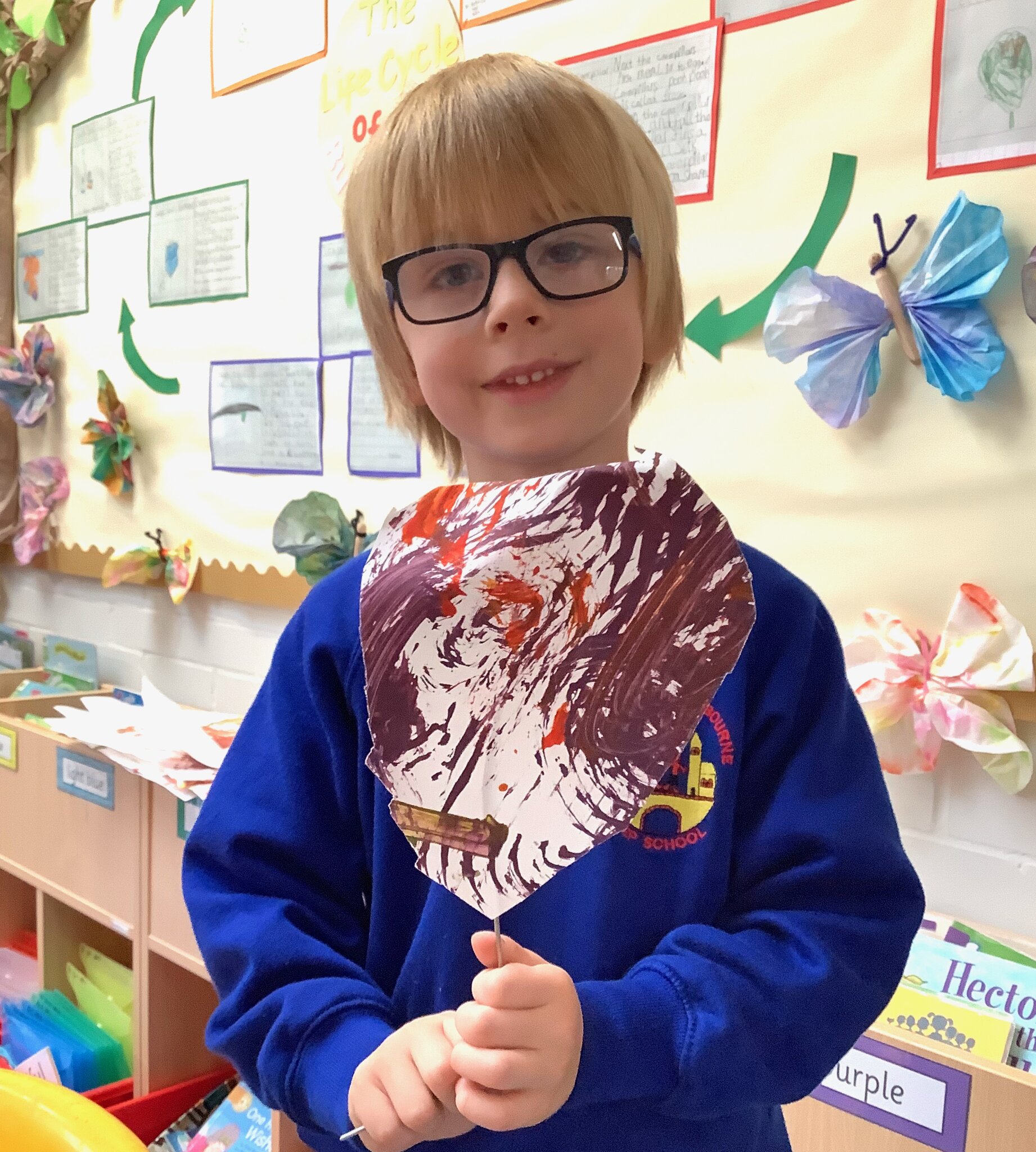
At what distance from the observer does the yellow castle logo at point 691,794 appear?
0.59 meters

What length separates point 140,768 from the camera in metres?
1.42

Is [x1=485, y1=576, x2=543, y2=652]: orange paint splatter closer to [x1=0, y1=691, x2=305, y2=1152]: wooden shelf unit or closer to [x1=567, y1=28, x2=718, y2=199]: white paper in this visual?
[x1=567, y1=28, x2=718, y2=199]: white paper

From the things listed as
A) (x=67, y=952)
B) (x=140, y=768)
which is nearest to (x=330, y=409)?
(x=140, y=768)

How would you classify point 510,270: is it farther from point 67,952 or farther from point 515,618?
point 67,952

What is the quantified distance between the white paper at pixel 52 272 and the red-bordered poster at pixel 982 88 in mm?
1725

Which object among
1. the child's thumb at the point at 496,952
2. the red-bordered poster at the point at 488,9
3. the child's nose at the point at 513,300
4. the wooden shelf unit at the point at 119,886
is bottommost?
the wooden shelf unit at the point at 119,886

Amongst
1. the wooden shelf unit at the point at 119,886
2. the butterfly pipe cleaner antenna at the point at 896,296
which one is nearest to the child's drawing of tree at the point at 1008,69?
the butterfly pipe cleaner antenna at the point at 896,296

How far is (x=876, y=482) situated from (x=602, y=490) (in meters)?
0.69

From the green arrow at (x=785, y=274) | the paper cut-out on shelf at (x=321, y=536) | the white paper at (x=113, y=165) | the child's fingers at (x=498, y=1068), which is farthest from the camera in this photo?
the white paper at (x=113, y=165)

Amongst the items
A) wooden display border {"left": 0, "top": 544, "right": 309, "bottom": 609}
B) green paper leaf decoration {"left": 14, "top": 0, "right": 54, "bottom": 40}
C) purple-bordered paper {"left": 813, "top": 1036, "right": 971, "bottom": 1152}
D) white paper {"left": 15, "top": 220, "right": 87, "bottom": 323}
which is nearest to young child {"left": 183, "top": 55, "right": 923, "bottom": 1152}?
purple-bordered paper {"left": 813, "top": 1036, "right": 971, "bottom": 1152}

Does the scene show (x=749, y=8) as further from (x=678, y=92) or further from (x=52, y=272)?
(x=52, y=272)

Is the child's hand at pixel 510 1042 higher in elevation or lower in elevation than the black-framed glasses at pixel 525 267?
lower

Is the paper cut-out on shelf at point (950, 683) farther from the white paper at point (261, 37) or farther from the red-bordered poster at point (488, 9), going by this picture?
the white paper at point (261, 37)

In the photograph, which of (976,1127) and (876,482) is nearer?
(976,1127)
